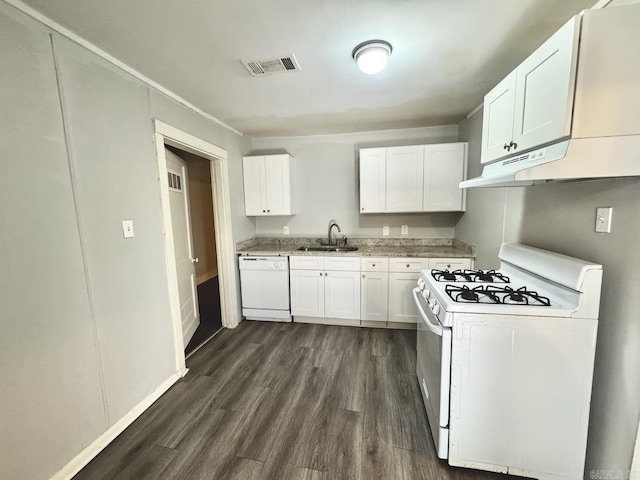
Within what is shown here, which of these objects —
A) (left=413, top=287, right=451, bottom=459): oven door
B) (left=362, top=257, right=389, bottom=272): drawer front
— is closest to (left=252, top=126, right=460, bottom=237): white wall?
(left=362, top=257, right=389, bottom=272): drawer front

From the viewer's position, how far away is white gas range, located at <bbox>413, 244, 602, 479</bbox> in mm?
1209

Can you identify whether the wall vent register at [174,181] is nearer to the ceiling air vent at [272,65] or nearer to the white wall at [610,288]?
the ceiling air vent at [272,65]

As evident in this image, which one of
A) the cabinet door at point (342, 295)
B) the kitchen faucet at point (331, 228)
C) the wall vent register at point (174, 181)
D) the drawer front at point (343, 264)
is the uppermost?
the wall vent register at point (174, 181)

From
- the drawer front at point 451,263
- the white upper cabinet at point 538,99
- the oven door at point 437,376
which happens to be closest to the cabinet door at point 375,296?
the drawer front at point 451,263

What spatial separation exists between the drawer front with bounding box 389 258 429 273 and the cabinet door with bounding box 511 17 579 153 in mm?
1594

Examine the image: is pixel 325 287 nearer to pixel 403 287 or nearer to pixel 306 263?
pixel 306 263

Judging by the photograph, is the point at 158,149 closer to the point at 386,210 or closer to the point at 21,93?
the point at 21,93

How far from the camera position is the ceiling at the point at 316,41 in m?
1.27

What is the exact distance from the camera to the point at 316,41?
152cm

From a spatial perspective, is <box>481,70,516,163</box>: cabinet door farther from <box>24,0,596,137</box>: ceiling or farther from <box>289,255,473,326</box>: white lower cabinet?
<box>289,255,473,326</box>: white lower cabinet

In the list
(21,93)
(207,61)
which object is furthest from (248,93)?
(21,93)

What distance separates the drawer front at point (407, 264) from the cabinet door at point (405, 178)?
2.07 ft

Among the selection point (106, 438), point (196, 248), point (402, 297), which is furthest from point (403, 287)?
point (196, 248)

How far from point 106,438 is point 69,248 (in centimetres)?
120
